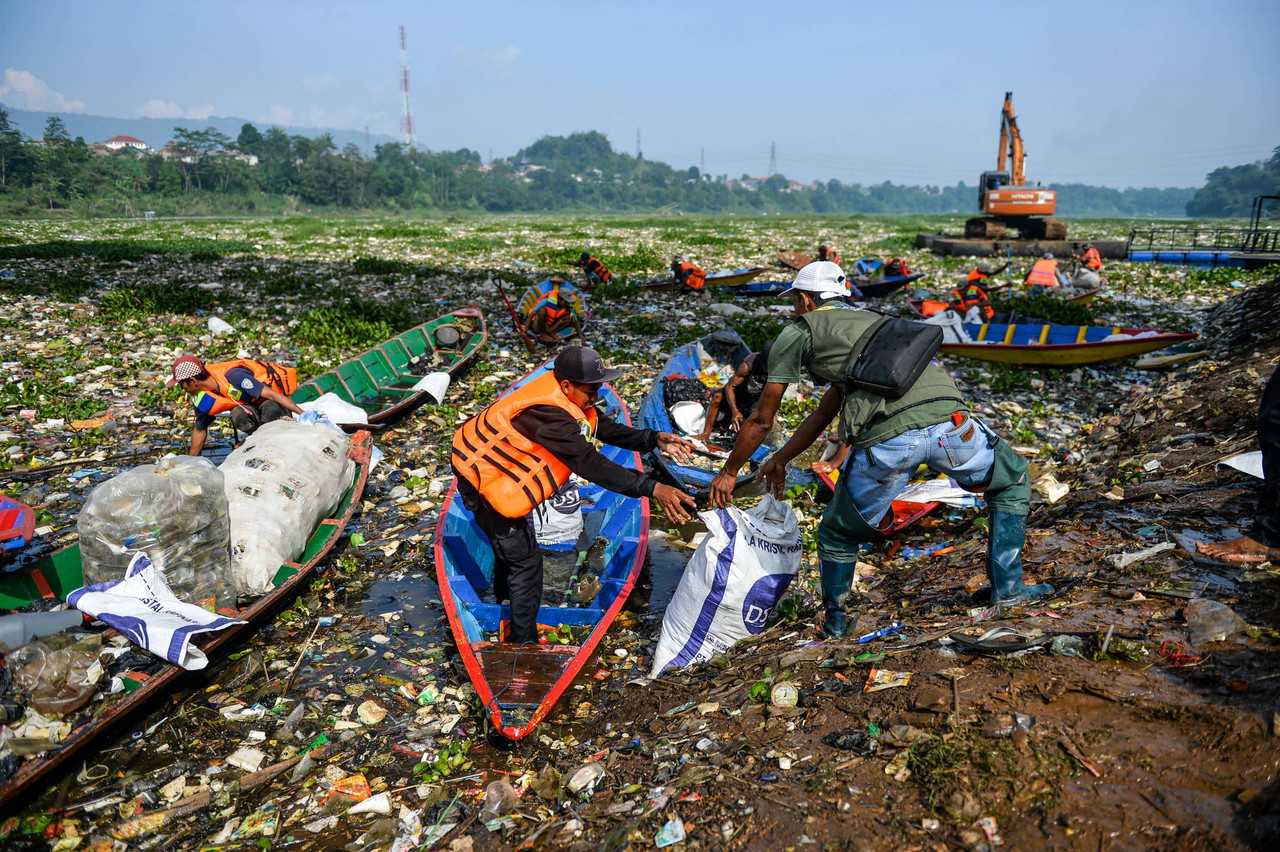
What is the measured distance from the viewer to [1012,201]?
2377 cm

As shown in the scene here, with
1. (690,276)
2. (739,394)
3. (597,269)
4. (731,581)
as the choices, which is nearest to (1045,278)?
(690,276)

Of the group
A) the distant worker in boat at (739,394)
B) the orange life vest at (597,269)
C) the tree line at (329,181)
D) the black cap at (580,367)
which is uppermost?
the tree line at (329,181)

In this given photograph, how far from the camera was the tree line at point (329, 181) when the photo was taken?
148ft

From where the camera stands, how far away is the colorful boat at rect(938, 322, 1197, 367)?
9453 mm

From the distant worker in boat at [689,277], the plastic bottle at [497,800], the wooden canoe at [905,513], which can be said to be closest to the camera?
the plastic bottle at [497,800]

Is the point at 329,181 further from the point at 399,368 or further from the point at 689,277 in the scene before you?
the point at 399,368

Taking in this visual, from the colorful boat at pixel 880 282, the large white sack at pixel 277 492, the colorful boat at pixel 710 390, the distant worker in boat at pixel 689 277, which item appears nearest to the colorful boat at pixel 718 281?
the distant worker in boat at pixel 689 277

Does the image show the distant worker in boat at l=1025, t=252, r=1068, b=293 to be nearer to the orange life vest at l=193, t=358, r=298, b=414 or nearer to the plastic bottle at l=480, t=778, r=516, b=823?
the orange life vest at l=193, t=358, r=298, b=414

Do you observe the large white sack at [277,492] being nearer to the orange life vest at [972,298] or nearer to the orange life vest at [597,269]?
the orange life vest at [597,269]

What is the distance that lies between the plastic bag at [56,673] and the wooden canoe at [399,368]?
376cm

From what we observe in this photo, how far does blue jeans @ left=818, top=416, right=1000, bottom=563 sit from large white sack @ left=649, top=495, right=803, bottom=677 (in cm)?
33

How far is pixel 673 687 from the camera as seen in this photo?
3.74m

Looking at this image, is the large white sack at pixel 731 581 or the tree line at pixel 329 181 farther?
the tree line at pixel 329 181

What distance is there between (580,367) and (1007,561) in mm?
2369
